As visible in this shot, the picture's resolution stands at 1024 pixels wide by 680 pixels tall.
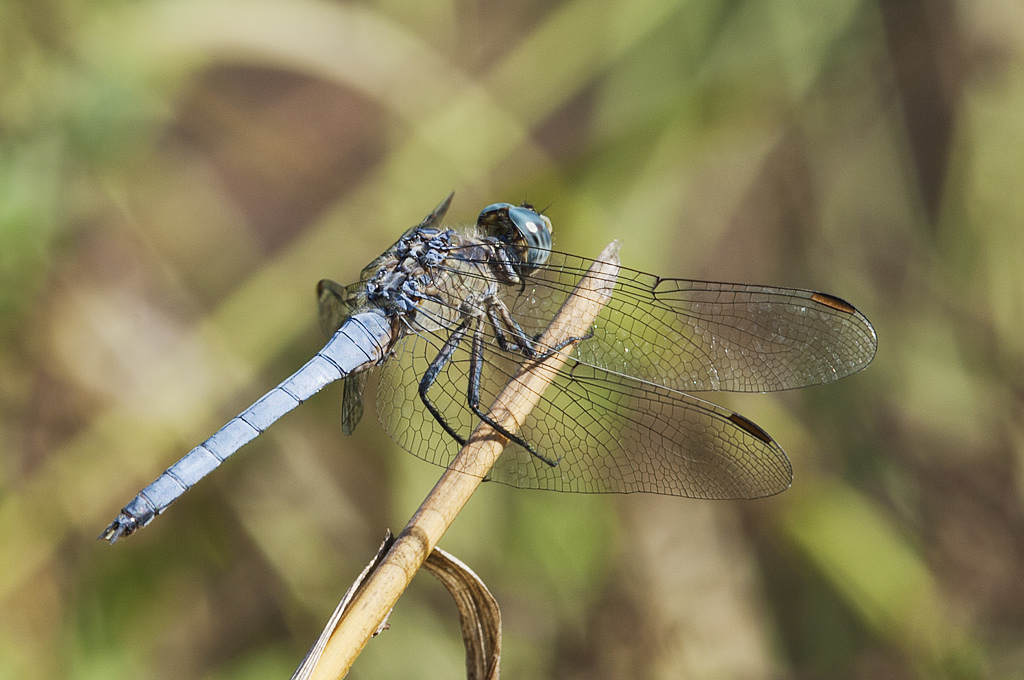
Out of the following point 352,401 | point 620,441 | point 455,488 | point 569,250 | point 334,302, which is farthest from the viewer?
point 569,250

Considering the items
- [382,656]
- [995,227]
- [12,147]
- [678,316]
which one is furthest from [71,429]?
[995,227]

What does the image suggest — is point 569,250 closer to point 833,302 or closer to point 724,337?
point 724,337

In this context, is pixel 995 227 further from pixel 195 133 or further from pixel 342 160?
pixel 195 133

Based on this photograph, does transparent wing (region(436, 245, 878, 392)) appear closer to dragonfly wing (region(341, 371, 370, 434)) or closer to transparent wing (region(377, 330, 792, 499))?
transparent wing (region(377, 330, 792, 499))

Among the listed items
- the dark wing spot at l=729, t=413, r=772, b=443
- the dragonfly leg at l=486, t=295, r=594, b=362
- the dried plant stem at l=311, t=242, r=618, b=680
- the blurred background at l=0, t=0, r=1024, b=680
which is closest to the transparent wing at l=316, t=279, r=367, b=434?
the blurred background at l=0, t=0, r=1024, b=680

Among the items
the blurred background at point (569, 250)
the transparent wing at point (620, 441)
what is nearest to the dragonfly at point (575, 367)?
the transparent wing at point (620, 441)

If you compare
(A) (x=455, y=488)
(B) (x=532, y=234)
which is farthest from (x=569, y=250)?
(A) (x=455, y=488)
